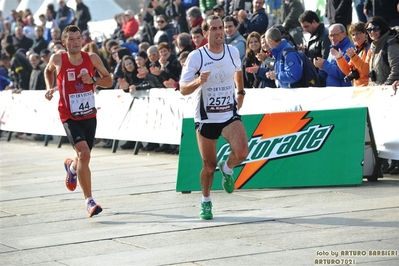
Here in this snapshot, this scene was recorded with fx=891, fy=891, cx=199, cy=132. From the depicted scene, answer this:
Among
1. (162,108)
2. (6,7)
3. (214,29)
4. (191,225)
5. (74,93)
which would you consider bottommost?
(191,225)

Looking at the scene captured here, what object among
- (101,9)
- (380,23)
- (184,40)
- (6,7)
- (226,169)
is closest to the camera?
(226,169)

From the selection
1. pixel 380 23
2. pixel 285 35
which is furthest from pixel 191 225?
pixel 285 35

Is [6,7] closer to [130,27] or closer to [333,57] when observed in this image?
[130,27]

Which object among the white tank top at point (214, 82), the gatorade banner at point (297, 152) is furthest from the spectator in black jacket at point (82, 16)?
the white tank top at point (214, 82)

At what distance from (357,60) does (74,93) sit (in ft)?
13.8

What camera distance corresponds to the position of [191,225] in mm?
9297

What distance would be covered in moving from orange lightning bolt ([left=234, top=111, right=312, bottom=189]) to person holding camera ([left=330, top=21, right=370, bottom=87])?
143cm

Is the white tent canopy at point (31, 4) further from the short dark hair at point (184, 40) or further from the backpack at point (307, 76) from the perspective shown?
the backpack at point (307, 76)

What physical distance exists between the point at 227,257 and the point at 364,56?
6176 mm

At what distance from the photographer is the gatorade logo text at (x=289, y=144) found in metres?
11.6

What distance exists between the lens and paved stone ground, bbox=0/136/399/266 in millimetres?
7676

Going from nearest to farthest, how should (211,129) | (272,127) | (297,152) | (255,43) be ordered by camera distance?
(211,129) < (297,152) < (272,127) < (255,43)

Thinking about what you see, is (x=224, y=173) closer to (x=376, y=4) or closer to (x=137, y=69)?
(x=376, y=4)

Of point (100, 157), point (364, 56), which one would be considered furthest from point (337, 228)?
point (100, 157)
